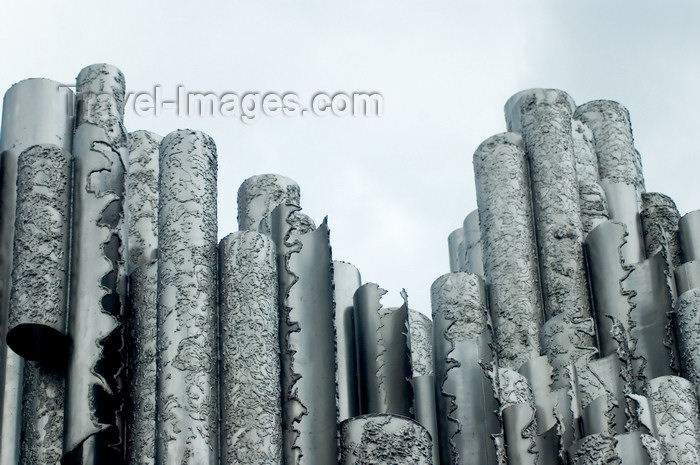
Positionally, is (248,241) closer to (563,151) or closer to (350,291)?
(350,291)

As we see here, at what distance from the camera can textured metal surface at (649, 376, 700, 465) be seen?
698 centimetres

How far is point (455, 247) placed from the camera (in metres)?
10.6

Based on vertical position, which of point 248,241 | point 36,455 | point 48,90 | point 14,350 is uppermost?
point 48,90

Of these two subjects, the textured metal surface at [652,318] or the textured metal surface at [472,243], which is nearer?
the textured metal surface at [652,318]

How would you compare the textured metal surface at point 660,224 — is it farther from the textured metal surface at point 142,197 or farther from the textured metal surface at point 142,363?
the textured metal surface at point 142,363

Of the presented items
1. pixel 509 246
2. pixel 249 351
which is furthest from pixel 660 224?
pixel 249 351

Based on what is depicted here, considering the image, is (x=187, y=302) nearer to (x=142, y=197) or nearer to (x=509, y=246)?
(x=142, y=197)

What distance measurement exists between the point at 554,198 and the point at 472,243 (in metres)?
1.41

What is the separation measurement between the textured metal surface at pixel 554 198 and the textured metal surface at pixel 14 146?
9.23ft

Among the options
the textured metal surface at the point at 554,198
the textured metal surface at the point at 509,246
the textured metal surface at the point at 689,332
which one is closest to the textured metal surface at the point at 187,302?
the textured metal surface at the point at 509,246

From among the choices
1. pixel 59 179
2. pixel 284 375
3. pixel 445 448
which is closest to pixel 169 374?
pixel 284 375

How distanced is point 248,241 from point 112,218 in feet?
2.12

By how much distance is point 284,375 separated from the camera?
6453 mm

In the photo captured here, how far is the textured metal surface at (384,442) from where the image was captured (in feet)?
19.9
